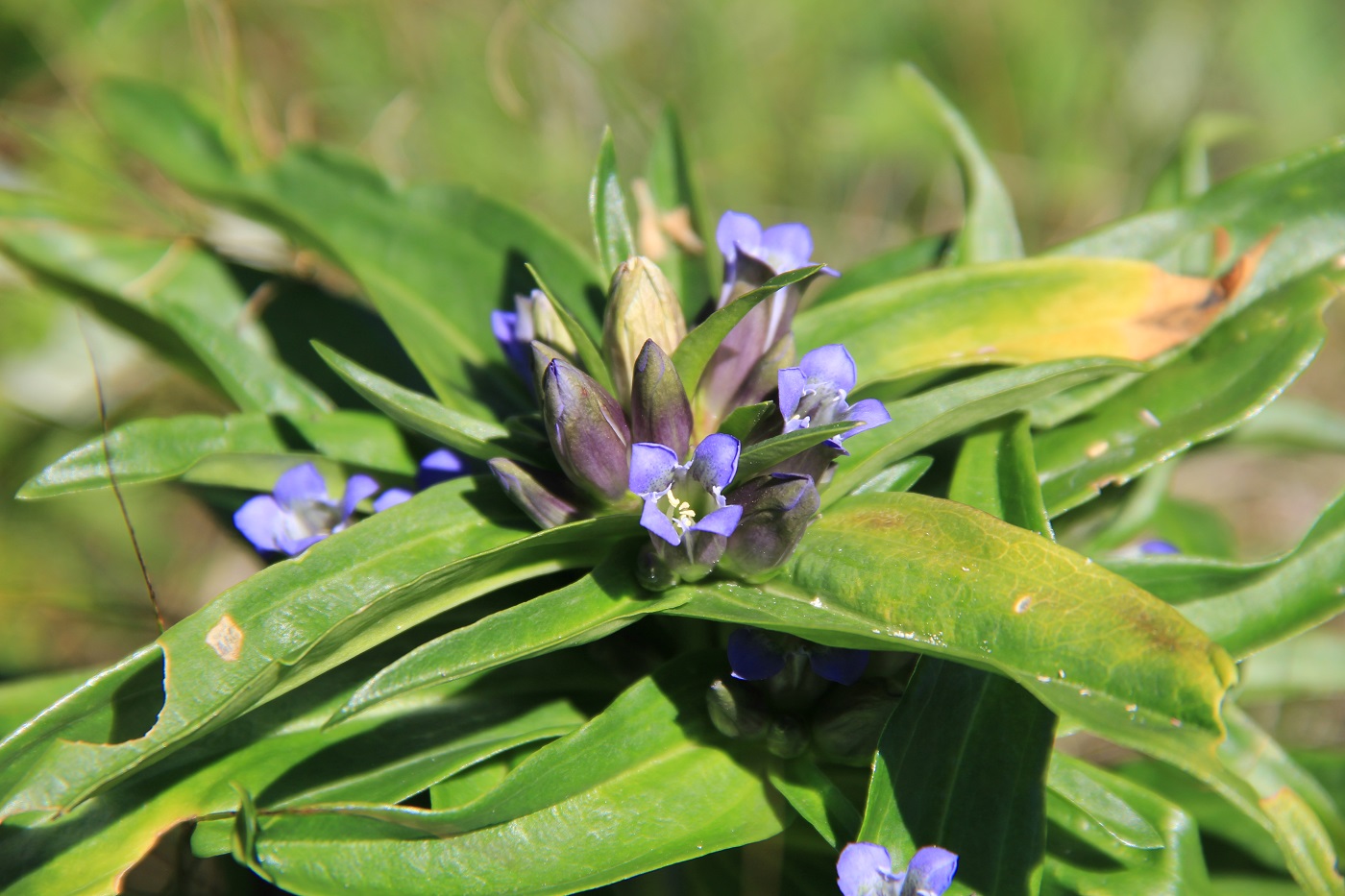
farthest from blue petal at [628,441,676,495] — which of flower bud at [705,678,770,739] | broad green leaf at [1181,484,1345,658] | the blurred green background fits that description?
the blurred green background

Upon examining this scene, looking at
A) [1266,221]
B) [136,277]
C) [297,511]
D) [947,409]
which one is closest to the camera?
[947,409]

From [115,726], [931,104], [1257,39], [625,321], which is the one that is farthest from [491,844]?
[1257,39]

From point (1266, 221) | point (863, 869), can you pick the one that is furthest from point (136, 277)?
point (1266, 221)

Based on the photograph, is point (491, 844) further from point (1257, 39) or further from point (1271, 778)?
point (1257, 39)

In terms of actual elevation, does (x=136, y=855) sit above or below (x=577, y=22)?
below

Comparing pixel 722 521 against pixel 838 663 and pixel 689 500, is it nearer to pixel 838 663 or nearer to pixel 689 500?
pixel 689 500
